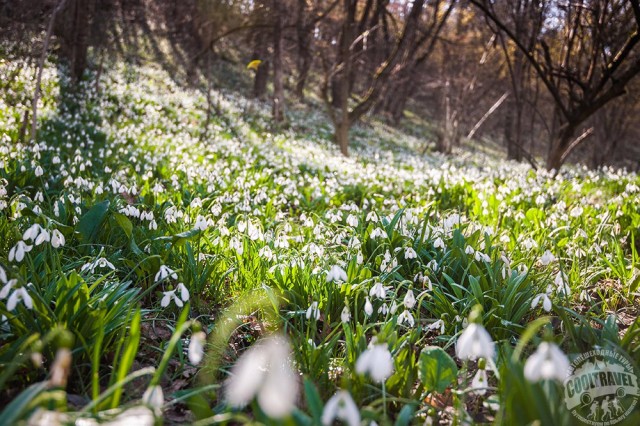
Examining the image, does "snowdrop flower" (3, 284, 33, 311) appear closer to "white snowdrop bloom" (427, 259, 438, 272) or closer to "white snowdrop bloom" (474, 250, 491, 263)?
"white snowdrop bloom" (427, 259, 438, 272)

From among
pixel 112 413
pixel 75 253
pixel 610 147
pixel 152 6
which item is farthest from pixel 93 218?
pixel 610 147

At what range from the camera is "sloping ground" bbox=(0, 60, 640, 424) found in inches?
74.4

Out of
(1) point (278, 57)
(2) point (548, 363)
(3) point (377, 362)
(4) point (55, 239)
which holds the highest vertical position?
(1) point (278, 57)

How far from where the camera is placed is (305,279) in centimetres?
280

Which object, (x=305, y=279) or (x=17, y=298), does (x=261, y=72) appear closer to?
(x=305, y=279)

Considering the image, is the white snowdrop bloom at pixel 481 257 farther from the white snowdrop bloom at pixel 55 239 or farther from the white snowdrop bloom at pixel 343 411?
the white snowdrop bloom at pixel 55 239

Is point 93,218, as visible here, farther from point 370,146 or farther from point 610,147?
point 610,147

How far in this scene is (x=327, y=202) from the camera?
5746 millimetres

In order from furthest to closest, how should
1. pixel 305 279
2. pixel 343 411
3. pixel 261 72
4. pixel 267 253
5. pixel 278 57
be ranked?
pixel 261 72
pixel 278 57
pixel 267 253
pixel 305 279
pixel 343 411

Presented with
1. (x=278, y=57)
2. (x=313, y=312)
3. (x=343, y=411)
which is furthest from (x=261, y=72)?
(x=343, y=411)

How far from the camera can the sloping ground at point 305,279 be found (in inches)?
74.4

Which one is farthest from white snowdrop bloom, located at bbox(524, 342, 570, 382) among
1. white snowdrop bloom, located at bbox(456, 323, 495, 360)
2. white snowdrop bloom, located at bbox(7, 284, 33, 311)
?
white snowdrop bloom, located at bbox(7, 284, 33, 311)

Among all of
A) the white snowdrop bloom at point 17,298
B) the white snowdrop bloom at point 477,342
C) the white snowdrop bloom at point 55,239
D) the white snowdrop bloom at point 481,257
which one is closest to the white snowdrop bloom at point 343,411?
the white snowdrop bloom at point 477,342

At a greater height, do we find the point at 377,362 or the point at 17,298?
the point at 377,362
